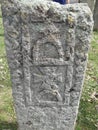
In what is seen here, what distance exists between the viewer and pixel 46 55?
270cm

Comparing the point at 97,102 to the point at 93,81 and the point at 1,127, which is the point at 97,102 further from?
the point at 1,127

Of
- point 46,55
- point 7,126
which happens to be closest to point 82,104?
point 7,126

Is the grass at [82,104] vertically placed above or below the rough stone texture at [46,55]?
below

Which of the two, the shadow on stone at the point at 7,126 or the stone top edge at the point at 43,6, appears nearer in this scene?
the stone top edge at the point at 43,6

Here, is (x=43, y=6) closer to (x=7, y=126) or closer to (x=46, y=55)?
(x=46, y=55)

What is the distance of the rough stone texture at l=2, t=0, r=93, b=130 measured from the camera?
250cm

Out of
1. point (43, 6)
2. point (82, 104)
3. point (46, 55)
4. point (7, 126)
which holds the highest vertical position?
point (43, 6)

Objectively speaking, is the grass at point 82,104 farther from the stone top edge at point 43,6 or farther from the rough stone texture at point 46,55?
the stone top edge at point 43,6

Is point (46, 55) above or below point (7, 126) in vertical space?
above

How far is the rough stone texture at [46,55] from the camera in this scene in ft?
8.21

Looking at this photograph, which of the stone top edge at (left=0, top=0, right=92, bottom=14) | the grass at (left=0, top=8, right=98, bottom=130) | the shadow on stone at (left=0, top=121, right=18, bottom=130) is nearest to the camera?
the stone top edge at (left=0, top=0, right=92, bottom=14)

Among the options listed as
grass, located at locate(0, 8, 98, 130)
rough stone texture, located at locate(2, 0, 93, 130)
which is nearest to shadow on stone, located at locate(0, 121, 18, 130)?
grass, located at locate(0, 8, 98, 130)

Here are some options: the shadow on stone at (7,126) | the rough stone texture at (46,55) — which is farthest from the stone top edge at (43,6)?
the shadow on stone at (7,126)

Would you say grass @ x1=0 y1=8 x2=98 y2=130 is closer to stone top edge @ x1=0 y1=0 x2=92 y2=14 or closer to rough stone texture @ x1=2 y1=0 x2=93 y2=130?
rough stone texture @ x1=2 y1=0 x2=93 y2=130
